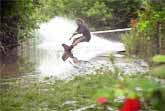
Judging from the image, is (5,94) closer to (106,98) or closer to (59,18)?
(106,98)

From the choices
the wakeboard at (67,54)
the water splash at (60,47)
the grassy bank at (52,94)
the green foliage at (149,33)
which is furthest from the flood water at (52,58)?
the grassy bank at (52,94)

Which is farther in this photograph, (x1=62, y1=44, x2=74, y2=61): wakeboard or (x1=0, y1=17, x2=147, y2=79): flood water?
(x1=62, y1=44, x2=74, y2=61): wakeboard

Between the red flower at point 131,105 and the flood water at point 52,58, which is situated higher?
the flood water at point 52,58

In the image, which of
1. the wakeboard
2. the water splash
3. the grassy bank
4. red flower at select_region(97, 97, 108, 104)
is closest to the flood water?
the water splash

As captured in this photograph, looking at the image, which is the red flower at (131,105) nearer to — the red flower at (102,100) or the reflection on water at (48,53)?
the red flower at (102,100)

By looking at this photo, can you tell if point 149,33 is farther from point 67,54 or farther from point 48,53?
point 48,53

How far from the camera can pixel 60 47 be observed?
52.1 ft

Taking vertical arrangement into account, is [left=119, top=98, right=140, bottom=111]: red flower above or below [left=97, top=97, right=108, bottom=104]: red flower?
below

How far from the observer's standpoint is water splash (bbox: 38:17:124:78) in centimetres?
1016

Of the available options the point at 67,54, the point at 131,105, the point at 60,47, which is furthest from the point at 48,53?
the point at 131,105

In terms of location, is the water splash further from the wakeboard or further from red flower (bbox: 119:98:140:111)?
red flower (bbox: 119:98:140:111)

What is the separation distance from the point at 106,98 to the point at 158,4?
29.5 ft

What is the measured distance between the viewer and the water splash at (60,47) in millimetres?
10156

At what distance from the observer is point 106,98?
1.68m
